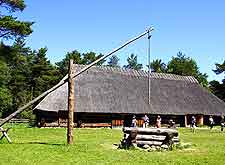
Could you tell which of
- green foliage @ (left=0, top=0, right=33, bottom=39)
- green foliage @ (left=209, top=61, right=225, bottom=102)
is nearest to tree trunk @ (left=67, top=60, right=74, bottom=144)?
green foliage @ (left=0, top=0, right=33, bottom=39)

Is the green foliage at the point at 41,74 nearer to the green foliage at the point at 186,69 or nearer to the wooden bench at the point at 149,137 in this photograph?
the green foliage at the point at 186,69

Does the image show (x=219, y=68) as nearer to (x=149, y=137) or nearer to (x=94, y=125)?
(x=94, y=125)

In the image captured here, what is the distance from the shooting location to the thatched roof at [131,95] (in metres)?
43.5

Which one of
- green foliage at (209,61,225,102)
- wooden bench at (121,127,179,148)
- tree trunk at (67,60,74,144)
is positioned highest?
green foliage at (209,61,225,102)

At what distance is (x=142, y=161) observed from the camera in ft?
48.7

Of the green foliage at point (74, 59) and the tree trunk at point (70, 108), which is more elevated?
the green foliage at point (74, 59)

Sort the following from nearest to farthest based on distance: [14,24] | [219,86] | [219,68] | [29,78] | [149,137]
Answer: [149,137]
[14,24]
[29,78]
[219,86]
[219,68]

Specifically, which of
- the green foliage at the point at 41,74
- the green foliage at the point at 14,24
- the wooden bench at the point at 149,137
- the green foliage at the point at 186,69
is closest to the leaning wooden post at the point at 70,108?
the wooden bench at the point at 149,137

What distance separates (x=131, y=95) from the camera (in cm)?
4759

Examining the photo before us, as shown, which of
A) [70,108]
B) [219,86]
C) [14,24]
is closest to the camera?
[70,108]

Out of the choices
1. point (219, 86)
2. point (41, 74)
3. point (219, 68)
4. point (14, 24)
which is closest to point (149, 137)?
point (14, 24)

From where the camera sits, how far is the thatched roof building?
43.4m

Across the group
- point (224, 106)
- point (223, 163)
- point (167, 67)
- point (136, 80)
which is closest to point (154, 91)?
point (136, 80)

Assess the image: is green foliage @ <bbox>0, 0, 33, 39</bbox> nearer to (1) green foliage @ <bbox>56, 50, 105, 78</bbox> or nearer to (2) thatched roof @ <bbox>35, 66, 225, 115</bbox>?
(2) thatched roof @ <bbox>35, 66, 225, 115</bbox>
